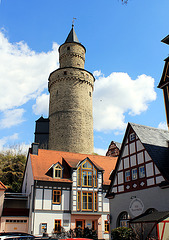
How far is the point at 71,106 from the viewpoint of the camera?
44625mm

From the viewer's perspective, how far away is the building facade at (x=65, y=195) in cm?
2475

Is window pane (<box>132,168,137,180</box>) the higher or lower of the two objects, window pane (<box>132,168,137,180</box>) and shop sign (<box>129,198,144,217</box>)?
the higher

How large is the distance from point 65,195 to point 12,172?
11497mm

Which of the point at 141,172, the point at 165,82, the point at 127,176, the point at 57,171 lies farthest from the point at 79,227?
the point at 165,82

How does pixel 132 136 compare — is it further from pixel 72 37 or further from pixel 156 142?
pixel 72 37

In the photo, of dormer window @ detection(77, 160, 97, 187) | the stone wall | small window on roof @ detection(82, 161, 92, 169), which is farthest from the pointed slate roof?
dormer window @ detection(77, 160, 97, 187)

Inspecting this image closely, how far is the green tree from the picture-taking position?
34.2 m

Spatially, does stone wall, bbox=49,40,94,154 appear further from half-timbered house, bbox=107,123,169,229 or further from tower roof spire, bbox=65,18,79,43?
half-timbered house, bbox=107,123,169,229

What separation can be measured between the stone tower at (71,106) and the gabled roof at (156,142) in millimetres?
22434

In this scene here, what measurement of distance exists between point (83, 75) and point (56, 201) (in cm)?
2682

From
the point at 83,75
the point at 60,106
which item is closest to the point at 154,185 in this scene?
the point at 60,106

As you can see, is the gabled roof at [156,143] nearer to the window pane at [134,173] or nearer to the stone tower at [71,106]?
the window pane at [134,173]

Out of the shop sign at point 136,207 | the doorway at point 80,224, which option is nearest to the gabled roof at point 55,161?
the doorway at point 80,224

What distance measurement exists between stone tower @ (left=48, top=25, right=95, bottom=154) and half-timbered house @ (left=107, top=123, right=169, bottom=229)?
22.2m
